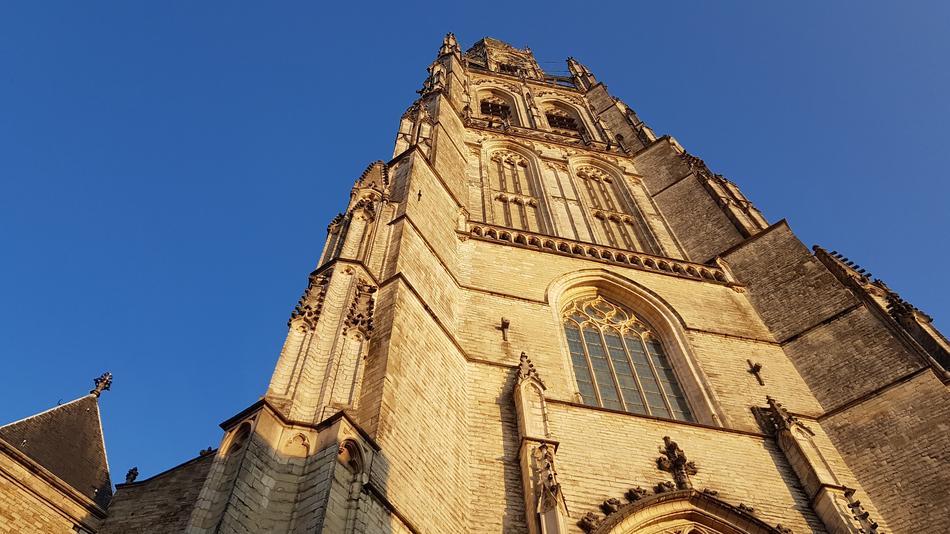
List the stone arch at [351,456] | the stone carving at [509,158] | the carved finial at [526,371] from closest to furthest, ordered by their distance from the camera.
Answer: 1. the stone arch at [351,456]
2. the carved finial at [526,371]
3. the stone carving at [509,158]

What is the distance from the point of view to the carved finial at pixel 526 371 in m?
9.37

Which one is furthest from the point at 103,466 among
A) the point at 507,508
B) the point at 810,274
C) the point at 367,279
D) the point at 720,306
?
the point at 810,274

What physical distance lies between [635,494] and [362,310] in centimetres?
358

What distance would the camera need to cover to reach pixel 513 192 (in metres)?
17.4

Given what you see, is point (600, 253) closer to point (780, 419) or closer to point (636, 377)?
point (636, 377)

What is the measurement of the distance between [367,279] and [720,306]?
6.86 m

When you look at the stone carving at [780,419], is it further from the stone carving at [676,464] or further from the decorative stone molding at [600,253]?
the decorative stone molding at [600,253]

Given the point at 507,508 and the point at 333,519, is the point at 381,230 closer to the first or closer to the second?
the point at 507,508

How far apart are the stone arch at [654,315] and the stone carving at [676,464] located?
53.4 inches

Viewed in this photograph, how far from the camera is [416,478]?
7145 mm

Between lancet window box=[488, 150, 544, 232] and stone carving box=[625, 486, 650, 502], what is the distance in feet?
25.6

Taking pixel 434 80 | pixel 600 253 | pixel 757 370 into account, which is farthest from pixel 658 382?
pixel 434 80

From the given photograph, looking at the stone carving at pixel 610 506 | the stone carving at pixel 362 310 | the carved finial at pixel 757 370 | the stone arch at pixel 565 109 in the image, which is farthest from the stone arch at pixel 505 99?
the stone carving at pixel 610 506

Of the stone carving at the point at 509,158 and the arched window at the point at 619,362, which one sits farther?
the stone carving at the point at 509,158
